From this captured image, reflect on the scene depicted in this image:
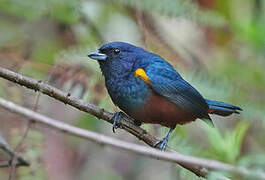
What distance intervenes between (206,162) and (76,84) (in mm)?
2767

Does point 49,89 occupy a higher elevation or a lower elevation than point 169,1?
lower

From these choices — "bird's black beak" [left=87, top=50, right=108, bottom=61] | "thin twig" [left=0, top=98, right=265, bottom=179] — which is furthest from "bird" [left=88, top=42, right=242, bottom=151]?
"thin twig" [left=0, top=98, right=265, bottom=179]

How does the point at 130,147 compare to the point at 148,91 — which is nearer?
the point at 130,147

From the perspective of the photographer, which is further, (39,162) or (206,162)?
(39,162)

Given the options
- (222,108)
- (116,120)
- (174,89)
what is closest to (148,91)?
(174,89)

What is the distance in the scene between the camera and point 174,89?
3957 millimetres

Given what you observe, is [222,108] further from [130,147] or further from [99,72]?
[130,147]

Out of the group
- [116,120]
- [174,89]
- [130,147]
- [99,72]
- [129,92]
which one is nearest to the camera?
[130,147]

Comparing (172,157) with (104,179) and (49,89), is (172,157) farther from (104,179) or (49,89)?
(104,179)

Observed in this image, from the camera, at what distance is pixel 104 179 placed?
555 centimetres

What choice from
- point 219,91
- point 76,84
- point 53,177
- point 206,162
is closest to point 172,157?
point 206,162

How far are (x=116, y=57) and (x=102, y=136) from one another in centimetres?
221

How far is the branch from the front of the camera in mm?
1814

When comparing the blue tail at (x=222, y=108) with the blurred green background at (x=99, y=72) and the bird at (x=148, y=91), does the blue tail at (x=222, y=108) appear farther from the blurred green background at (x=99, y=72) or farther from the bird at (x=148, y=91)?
the blurred green background at (x=99, y=72)
